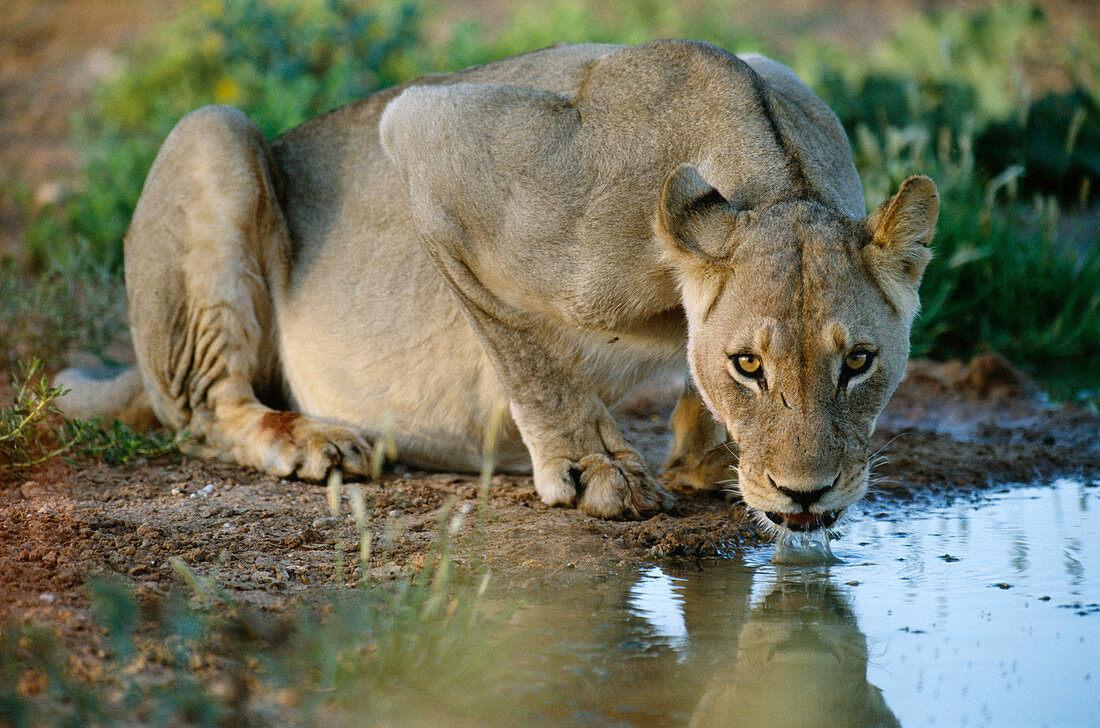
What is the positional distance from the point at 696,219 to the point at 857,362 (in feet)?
2.05

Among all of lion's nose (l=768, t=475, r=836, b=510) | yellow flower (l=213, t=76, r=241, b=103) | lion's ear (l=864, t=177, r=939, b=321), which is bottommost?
lion's nose (l=768, t=475, r=836, b=510)

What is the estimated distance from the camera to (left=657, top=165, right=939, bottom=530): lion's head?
10.3 feet

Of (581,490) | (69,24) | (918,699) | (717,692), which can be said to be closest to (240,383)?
(581,490)

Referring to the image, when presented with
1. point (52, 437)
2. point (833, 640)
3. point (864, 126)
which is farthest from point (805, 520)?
point (864, 126)

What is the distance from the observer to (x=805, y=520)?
3.24 meters

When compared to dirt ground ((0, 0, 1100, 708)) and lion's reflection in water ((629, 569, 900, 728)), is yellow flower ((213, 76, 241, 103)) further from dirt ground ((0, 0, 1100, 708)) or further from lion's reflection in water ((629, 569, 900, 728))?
lion's reflection in water ((629, 569, 900, 728))

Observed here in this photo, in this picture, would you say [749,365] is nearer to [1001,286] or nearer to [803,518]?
[803,518]

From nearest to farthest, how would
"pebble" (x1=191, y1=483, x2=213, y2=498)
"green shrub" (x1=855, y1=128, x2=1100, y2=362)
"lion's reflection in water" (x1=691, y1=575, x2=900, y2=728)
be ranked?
"lion's reflection in water" (x1=691, y1=575, x2=900, y2=728)
"pebble" (x1=191, y1=483, x2=213, y2=498)
"green shrub" (x1=855, y1=128, x2=1100, y2=362)

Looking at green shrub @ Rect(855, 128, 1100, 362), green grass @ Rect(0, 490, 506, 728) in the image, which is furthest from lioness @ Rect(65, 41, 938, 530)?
green shrub @ Rect(855, 128, 1100, 362)

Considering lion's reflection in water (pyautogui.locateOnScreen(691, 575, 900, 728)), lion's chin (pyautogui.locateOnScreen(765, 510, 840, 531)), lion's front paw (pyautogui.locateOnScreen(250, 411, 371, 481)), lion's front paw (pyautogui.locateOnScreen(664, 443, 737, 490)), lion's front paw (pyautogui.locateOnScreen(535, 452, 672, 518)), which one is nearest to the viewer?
lion's reflection in water (pyautogui.locateOnScreen(691, 575, 900, 728))

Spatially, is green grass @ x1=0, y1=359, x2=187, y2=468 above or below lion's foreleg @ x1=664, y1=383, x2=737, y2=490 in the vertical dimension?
above

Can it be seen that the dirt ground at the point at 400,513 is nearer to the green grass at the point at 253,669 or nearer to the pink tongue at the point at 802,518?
the green grass at the point at 253,669

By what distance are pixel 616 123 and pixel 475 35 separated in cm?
501

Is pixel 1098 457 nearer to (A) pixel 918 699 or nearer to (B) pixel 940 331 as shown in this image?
(B) pixel 940 331
